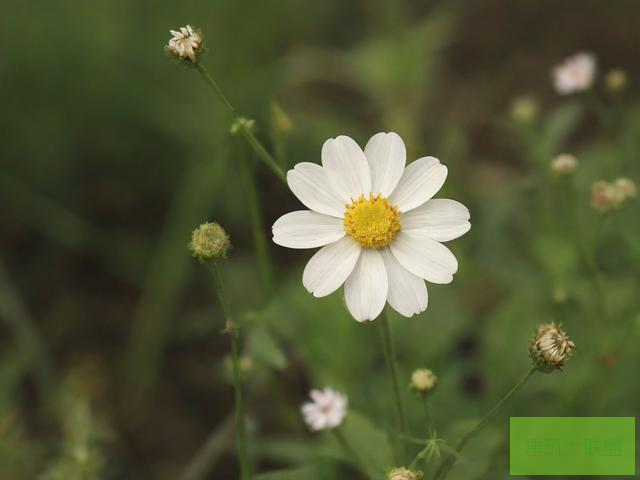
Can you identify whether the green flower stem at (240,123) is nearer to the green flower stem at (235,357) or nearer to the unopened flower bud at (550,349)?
the green flower stem at (235,357)

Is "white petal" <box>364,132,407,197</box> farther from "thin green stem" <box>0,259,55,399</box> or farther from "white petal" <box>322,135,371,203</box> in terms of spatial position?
"thin green stem" <box>0,259,55,399</box>

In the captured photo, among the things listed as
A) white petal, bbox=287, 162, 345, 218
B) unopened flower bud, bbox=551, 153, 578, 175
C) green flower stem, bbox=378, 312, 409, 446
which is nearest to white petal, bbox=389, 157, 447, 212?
white petal, bbox=287, 162, 345, 218

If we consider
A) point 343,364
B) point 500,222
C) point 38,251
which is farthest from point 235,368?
point 38,251

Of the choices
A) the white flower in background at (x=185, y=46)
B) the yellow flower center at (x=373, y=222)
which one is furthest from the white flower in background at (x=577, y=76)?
the white flower in background at (x=185, y=46)

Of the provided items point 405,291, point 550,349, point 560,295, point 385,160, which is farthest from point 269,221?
point 550,349

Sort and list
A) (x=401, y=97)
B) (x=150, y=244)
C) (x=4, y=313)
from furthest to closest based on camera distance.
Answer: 1. (x=401, y=97)
2. (x=150, y=244)
3. (x=4, y=313)

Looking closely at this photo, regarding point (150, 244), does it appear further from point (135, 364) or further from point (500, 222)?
point (500, 222)
